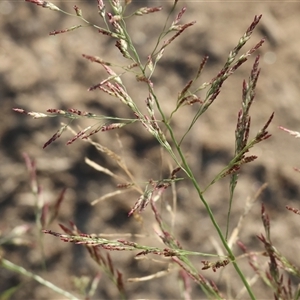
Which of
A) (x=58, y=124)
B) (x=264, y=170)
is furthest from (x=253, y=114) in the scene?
(x=58, y=124)

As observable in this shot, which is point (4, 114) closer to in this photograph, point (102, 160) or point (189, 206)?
point (102, 160)

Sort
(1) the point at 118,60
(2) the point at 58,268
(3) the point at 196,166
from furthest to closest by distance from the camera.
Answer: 1. (1) the point at 118,60
2. (3) the point at 196,166
3. (2) the point at 58,268

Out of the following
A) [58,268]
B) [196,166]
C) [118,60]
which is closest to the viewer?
[58,268]

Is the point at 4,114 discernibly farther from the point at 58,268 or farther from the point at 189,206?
the point at 189,206

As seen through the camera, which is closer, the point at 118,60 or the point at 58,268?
the point at 58,268

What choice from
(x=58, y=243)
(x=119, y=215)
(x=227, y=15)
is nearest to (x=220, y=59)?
(x=227, y=15)

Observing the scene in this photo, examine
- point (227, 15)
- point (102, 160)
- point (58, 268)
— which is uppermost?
point (227, 15)

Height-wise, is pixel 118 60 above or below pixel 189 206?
above
